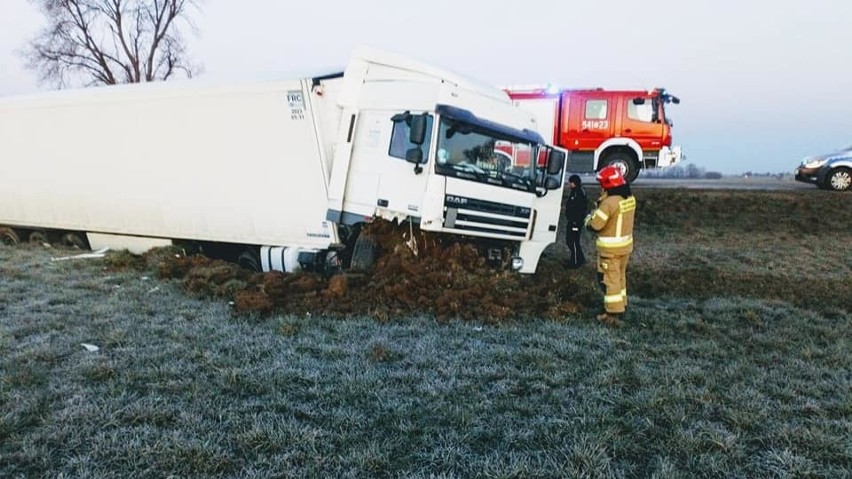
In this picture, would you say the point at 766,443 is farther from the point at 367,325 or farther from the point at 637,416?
the point at 367,325

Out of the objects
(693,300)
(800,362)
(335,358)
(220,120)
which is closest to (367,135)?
(220,120)

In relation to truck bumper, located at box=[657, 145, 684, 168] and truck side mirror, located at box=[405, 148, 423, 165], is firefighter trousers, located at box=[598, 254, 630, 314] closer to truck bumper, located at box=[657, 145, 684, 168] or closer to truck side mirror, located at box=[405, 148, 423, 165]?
truck side mirror, located at box=[405, 148, 423, 165]

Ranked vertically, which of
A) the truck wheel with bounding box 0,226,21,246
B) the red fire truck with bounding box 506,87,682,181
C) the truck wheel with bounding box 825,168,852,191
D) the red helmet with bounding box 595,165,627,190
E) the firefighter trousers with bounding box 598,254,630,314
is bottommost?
the truck wheel with bounding box 0,226,21,246

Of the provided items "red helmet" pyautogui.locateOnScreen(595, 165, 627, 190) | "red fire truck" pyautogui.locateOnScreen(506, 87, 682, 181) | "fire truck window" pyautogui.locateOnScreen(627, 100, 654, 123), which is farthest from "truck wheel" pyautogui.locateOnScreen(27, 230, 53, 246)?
"fire truck window" pyautogui.locateOnScreen(627, 100, 654, 123)

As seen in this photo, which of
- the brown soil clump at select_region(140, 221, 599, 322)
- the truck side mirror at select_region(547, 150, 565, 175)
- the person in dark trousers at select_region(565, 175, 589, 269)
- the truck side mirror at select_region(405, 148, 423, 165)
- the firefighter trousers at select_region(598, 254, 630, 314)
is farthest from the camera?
the person in dark trousers at select_region(565, 175, 589, 269)

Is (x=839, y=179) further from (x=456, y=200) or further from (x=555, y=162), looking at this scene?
(x=456, y=200)

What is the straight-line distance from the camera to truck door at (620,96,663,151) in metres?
13.8

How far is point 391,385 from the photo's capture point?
13.4ft

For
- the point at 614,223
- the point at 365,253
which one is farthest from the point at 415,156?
the point at 614,223

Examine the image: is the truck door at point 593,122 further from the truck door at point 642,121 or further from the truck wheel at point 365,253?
the truck wheel at point 365,253

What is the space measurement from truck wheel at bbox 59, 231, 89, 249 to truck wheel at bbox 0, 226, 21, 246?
5.20ft

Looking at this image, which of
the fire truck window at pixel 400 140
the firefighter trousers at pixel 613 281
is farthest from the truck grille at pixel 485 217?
the firefighter trousers at pixel 613 281

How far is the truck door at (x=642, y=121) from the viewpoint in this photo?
13820 mm

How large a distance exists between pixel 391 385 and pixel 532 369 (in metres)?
1.20
